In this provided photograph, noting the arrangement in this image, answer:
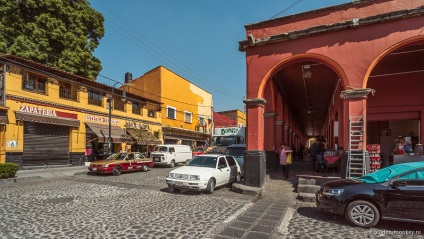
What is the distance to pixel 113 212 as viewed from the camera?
6.65 m

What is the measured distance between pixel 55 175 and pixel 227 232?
13.2 meters

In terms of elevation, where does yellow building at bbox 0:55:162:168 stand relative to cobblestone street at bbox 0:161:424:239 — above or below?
above

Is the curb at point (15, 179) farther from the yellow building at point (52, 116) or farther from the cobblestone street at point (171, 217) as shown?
the yellow building at point (52, 116)

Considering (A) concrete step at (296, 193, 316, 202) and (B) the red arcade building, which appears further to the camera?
(B) the red arcade building

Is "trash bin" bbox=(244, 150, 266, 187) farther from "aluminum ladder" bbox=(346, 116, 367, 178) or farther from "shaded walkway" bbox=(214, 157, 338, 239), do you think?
"aluminum ladder" bbox=(346, 116, 367, 178)

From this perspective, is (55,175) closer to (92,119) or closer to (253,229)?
(92,119)

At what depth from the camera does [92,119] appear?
20.5 m

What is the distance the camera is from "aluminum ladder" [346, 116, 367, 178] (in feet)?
27.2

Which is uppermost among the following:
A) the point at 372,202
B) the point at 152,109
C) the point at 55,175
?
the point at 152,109

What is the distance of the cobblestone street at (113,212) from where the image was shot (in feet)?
17.0

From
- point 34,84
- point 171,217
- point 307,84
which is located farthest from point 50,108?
point 307,84

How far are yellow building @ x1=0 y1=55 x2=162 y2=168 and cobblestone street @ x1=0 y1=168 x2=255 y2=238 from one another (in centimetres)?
702

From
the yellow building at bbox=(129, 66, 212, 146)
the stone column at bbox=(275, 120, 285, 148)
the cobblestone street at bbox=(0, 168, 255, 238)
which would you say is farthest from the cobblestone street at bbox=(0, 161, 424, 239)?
the yellow building at bbox=(129, 66, 212, 146)

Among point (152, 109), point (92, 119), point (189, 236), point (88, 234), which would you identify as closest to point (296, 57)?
→ point (189, 236)
